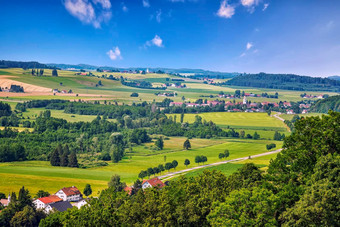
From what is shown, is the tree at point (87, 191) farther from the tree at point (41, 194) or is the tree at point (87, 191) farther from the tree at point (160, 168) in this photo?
the tree at point (160, 168)

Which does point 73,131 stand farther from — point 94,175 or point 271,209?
point 271,209

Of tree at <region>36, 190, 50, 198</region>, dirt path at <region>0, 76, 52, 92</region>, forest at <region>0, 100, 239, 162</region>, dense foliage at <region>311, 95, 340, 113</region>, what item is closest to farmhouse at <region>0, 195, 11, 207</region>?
tree at <region>36, 190, 50, 198</region>

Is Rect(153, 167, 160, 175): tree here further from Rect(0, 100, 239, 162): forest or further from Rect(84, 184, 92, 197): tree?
Rect(84, 184, 92, 197): tree

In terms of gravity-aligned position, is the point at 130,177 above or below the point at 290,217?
below

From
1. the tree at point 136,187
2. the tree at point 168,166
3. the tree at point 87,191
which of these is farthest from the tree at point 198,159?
the tree at point 87,191

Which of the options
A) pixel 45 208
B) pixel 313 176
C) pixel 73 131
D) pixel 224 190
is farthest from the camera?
pixel 73 131

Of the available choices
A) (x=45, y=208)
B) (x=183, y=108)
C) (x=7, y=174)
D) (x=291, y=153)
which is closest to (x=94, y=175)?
(x=7, y=174)
